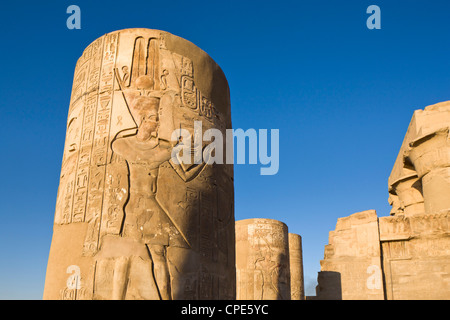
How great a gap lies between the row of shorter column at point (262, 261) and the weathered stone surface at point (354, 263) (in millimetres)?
5119

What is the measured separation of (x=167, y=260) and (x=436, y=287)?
818 cm

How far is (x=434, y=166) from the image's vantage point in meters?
11.5

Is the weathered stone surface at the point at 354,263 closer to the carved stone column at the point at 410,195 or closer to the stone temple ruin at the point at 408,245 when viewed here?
the stone temple ruin at the point at 408,245

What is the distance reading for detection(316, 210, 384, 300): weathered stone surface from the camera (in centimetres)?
1101

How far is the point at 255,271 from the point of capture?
17219mm

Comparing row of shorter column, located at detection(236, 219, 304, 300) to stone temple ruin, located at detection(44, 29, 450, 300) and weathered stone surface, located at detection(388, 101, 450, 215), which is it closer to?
weathered stone surface, located at detection(388, 101, 450, 215)

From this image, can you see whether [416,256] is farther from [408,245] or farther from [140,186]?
[140,186]

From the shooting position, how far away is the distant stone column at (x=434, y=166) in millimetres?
11102

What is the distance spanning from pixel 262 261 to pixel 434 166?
8196 mm

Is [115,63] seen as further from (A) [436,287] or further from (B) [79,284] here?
(A) [436,287]

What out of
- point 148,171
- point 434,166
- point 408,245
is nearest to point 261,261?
point 408,245
